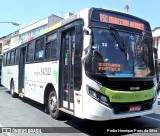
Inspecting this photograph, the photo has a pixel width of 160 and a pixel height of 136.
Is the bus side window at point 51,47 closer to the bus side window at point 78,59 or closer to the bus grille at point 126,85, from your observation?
the bus side window at point 78,59

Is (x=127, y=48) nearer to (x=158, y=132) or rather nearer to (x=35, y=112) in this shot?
(x=158, y=132)

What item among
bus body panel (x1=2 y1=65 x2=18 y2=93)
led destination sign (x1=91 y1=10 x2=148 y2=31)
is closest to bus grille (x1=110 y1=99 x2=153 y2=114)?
led destination sign (x1=91 y1=10 x2=148 y2=31)

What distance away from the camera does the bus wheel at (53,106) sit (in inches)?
336

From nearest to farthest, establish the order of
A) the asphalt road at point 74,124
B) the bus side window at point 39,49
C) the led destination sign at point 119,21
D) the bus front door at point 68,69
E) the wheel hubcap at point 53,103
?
1. the led destination sign at point 119,21
2. the asphalt road at point 74,124
3. the bus front door at point 68,69
4. the wheel hubcap at point 53,103
5. the bus side window at point 39,49

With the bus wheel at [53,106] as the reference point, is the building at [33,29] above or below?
above

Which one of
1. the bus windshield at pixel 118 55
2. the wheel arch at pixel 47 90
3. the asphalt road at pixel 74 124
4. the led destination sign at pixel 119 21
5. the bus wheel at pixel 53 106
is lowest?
the asphalt road at pixel 74 124

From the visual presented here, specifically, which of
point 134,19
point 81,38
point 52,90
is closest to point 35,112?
point 52,90

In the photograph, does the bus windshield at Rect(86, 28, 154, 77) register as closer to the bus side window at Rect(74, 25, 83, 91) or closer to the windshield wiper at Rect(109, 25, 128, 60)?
the windshield wiper at Rect(109, 25, 128, 60)

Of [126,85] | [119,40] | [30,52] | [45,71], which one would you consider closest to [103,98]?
[126,85]

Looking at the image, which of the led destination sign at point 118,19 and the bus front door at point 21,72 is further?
the bus front door at point 21,72

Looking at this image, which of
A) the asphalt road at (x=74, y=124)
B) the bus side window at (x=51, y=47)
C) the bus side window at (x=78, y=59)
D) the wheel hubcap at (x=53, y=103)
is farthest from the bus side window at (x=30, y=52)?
the bus side window at (x=78, y=59)

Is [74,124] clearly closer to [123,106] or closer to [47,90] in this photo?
[47,90]

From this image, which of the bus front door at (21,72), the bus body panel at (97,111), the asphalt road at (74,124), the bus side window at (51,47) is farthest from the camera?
the bus front door at (21,72)

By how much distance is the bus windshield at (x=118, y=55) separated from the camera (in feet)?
21.6
